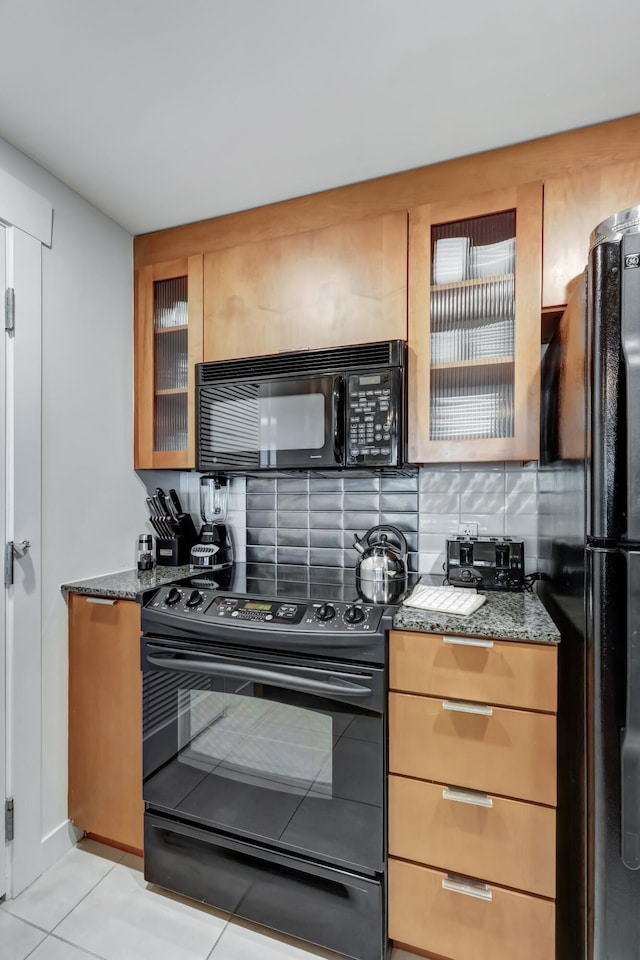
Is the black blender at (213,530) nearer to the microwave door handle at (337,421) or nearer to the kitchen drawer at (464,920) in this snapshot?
the microwave door handle at (337,421)

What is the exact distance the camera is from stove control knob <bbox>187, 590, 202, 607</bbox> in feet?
5.09

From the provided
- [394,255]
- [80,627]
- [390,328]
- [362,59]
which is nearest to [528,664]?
[390,328]

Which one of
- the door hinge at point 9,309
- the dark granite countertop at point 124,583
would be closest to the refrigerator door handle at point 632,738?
the dark granite countertop at point 124,583

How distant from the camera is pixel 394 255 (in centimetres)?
165

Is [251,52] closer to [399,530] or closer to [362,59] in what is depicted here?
[362,59]

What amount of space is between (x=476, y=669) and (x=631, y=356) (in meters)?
0.83

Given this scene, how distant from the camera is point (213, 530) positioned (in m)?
2.14

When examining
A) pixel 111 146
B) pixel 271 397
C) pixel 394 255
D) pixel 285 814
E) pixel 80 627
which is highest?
pixel 111 146

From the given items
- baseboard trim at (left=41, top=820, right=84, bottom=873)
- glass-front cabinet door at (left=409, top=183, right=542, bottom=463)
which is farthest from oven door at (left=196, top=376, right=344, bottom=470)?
baseboard trim at (left=41, top=820, right=84, bottom=873)

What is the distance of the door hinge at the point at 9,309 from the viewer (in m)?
1.56

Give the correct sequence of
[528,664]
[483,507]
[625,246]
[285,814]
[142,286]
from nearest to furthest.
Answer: [625,246] < [528,664] < [285,814] < [483,507] < [142,286]

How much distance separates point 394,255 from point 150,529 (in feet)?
5.15

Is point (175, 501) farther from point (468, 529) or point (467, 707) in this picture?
point (467, 707)

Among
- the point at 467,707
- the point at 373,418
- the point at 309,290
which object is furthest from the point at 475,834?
the point at 309,290
